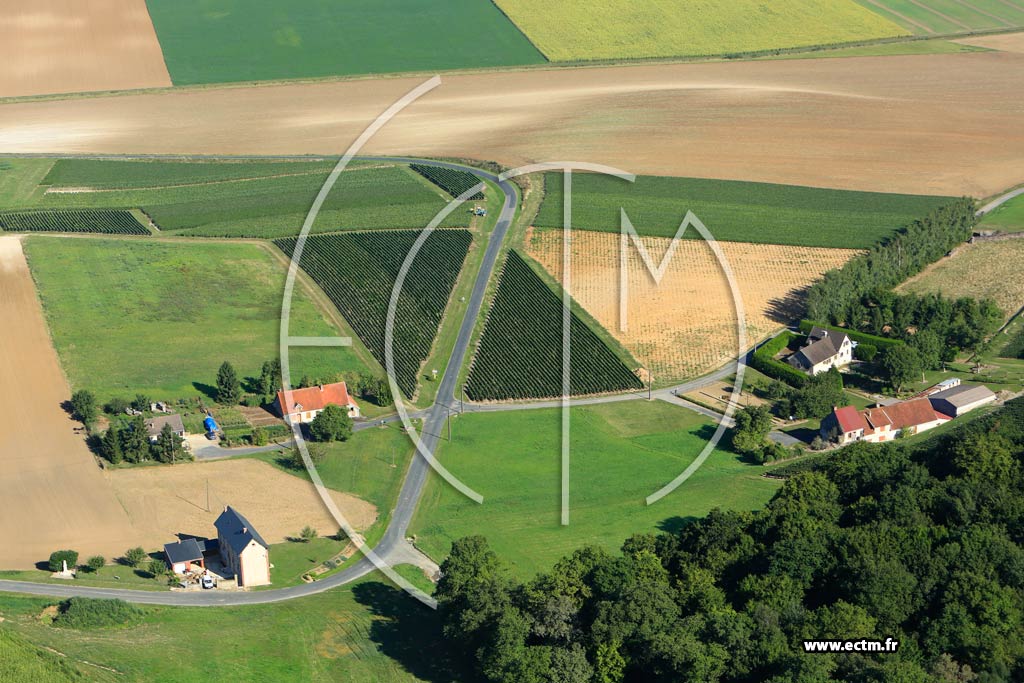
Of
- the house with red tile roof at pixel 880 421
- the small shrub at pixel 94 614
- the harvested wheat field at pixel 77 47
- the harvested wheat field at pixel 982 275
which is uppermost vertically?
the harvested wheat field at pixel 77 47

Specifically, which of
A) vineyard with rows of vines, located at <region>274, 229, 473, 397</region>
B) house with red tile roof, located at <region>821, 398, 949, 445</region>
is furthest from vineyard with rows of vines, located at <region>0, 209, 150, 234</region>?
house with red tile roof, located at <region>821, 398, 949, 445</region>

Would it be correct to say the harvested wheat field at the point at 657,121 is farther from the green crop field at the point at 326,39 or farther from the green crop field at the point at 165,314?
the green crop field at the point at 165,314

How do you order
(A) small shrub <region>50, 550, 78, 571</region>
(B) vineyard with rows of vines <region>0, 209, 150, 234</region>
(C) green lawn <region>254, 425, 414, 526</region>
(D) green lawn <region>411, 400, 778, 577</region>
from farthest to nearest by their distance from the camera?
Result: (B) vineyard with rows of vines <region>0, 209, 150, 234</region> < (C) green lawn <region>254, 425, 414, 526</region> < (D) green lawn <region>411, 400, 778, 577</region> < (A) small shrub <region>50, 550, 78, 571</region>

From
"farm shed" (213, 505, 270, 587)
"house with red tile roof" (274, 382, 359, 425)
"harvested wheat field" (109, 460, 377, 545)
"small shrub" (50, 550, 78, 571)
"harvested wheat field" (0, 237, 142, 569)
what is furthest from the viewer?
"house with red tile roof" (274, 382, 359, 425)

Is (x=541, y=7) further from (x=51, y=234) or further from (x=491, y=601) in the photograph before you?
(x=491, y=601)

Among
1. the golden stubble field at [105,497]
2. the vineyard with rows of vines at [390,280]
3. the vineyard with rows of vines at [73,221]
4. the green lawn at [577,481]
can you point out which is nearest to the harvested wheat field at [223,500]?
the golden stubble field at [105,497]

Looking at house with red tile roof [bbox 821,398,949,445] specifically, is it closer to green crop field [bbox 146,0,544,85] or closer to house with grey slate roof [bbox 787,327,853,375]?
house with grey slate roof [bbox 787,327,853,375]
